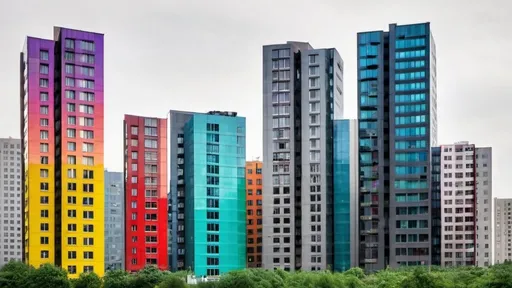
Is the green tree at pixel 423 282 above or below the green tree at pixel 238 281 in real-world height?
above

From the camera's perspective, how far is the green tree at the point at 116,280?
178 ft

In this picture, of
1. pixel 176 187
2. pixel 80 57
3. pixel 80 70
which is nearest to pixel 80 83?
pixel 80 70

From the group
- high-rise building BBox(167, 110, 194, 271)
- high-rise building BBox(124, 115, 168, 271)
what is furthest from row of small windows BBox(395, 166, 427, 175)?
high-rise building BBox(124, 115, 168, 271)

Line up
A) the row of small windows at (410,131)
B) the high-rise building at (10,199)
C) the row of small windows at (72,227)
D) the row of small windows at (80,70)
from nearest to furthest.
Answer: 1. the row of small windows at (72,227)
2. the row of small windows at (80,70)
3. the row of small windows at (410,131)
4. the high-rise building at (10,199)

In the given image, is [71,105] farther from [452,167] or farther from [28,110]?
[452,167]

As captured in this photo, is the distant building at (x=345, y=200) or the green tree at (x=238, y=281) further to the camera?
the distant building at (x=345, y=200)

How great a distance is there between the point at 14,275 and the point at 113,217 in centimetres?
6207

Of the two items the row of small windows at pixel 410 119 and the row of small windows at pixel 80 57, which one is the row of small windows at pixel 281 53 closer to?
the row of small windows at pixel 410 119

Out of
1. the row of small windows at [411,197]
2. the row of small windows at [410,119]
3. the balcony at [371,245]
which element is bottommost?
the balcony at [371,245]

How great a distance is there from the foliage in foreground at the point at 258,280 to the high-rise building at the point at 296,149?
2059 centimetres

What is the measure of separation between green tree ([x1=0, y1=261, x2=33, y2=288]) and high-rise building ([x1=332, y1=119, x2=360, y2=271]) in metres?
38.0

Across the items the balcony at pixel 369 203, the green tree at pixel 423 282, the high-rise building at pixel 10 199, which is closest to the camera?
the green tree at pixel 423 282

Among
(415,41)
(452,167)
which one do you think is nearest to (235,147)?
(415,41)

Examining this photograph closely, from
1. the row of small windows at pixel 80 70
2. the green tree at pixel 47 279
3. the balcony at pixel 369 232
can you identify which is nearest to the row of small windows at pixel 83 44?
the row of small windows at pixel 80 70
